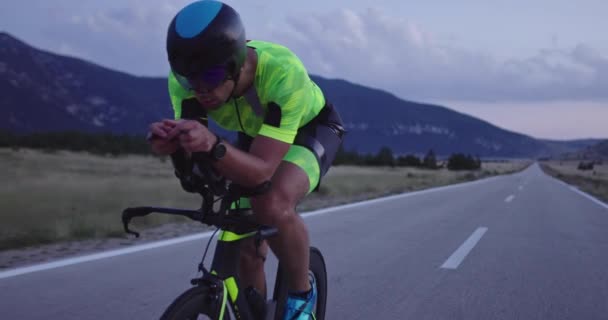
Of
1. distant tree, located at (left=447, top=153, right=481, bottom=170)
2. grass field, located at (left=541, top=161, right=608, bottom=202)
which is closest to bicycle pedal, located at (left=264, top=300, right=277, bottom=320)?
grass field, located at (left=541, top=161, right=608, bottom=202)

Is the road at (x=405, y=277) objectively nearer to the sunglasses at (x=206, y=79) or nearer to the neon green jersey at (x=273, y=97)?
the neon green jersey at (x=273, y=97)

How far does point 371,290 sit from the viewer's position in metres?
5.16

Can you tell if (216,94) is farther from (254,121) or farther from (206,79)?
(254,121)

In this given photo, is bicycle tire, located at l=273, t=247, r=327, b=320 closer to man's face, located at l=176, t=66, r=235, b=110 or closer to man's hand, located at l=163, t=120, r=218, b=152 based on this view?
man's face, located at l=176, t=66, r=235, b=110

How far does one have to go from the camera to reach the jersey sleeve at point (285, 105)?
247 centimetres

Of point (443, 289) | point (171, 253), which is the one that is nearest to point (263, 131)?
point (443, 289)

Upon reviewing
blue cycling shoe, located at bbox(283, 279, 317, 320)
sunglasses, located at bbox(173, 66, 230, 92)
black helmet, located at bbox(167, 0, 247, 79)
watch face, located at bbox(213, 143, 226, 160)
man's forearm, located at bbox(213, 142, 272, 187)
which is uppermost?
black helmet, located at bbox(167, 0, 247, 79)

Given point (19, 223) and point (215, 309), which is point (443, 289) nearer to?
point (215, 309)

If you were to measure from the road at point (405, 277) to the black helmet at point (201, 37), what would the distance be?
2459 mm

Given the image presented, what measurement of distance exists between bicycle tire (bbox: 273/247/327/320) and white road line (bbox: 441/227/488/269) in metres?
3.09

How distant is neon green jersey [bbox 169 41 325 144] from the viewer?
250 cm

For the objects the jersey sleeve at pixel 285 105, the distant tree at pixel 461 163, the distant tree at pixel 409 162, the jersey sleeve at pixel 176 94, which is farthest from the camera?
the distant tree at pixel 409 162

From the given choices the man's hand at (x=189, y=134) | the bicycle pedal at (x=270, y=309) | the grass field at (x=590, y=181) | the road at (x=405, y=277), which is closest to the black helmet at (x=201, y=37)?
the man's hand at (x=189, y=134)

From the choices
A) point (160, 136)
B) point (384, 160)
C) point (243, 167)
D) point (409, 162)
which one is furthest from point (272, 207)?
point (409, 162)
